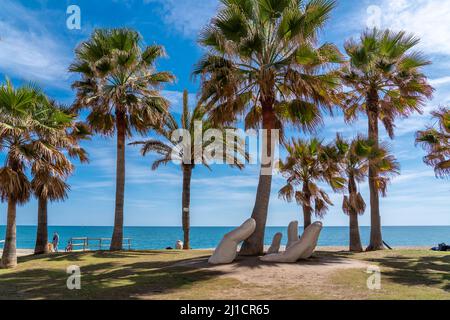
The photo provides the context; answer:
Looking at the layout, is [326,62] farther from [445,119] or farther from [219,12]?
[445,119]

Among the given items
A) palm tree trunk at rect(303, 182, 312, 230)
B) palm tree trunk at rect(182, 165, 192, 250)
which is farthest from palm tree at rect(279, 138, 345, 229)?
palm tree trunk at rect(182, 165, 192, 250)

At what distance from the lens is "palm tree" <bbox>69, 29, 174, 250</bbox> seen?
19891 mm

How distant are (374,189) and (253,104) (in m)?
8.47

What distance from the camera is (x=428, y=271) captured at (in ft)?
41.1

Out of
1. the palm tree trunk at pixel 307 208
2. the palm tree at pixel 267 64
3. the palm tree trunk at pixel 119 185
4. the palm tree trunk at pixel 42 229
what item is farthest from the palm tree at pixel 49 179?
the palm tree trunk at pixel 307 208

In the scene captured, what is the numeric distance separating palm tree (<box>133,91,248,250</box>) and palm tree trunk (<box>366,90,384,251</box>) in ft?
26.1

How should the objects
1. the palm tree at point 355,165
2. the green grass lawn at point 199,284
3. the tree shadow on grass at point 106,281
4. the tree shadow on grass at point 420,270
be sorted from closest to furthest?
the green grass lawn at point 199,284, the tree shadow on grass at point 106,281, the tree shadow on grass at point 420,270, the palm tree at point 355,165

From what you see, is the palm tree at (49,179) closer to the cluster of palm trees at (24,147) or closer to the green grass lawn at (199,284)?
→ the cluster of palm trees at (24,147)

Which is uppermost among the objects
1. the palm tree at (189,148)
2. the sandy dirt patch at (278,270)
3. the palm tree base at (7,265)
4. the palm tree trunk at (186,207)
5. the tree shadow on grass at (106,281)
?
the palm tree at (189,148)

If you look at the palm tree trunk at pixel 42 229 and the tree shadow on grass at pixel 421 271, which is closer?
the tree shadow on grass at pixel 421 271

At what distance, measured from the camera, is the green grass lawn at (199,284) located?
9.05m

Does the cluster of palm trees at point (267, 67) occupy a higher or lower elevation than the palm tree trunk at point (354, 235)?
higher

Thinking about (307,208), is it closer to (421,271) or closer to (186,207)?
(186,207)

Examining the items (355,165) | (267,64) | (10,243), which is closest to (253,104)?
(267,64)
